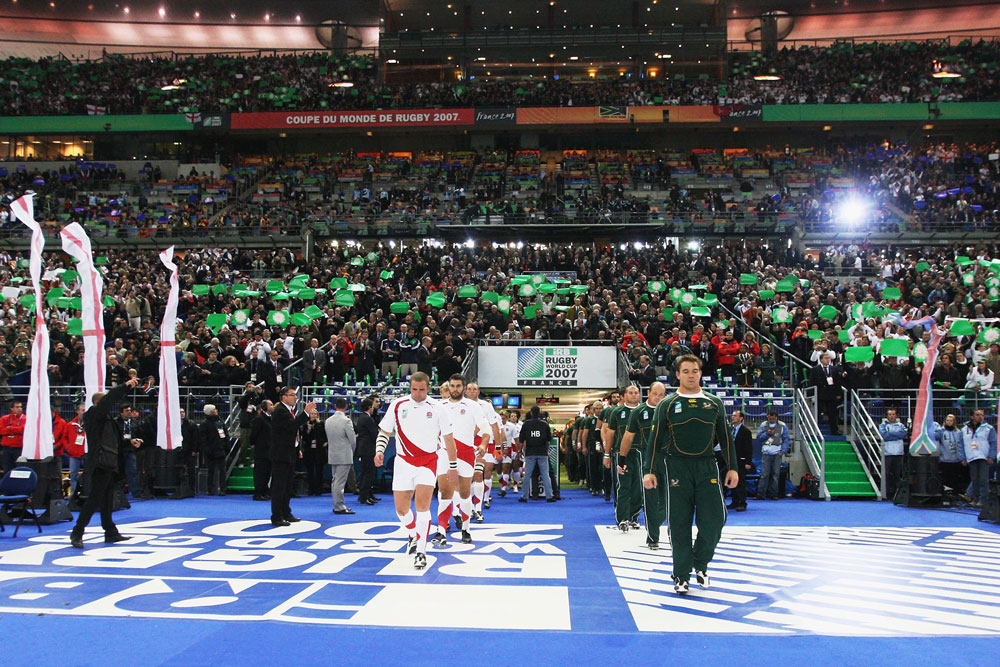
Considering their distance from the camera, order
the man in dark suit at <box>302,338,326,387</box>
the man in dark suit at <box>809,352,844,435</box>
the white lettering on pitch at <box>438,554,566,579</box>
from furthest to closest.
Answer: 1. the man in dark suit at <box>302,338,326,387</box>
2. the man in dark suit at <box>809,352,844,435</box>
3. the white lettering on pitch at <box>438,554,566,579</box>

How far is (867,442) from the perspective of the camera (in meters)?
16.8

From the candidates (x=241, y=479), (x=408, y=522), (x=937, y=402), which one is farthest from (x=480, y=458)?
(x=937, y=402)

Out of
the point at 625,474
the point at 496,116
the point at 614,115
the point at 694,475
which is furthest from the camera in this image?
the point at 496,116

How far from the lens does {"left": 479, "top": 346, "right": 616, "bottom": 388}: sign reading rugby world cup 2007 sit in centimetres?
2141

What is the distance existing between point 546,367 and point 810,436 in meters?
6.93

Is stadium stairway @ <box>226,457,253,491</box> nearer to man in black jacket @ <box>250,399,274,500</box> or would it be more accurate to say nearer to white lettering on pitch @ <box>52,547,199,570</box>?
man in black jacket @ <box>250,399,274,500</box>

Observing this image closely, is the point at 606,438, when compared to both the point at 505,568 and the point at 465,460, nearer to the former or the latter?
the point at 465,460

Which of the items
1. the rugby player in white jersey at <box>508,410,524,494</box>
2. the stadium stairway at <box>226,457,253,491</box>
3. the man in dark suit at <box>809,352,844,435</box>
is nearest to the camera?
the stadium stairway at <box>226,457,253,491</box>

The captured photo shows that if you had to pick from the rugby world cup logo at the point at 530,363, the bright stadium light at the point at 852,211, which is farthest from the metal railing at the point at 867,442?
the bright stadium light at the point at 852,211

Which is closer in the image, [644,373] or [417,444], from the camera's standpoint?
[417,444]

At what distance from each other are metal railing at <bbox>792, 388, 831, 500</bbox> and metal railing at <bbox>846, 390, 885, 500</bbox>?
884 millimetres

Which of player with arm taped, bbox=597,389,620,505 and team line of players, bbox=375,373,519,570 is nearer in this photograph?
team line of players, bbox=375,373,519,570

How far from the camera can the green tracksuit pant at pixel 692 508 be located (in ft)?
23.5

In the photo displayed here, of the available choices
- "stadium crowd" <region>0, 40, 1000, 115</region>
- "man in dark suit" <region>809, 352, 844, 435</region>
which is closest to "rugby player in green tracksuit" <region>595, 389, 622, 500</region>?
"man in dark suit" <region>809, 352, 844, 435</region>
